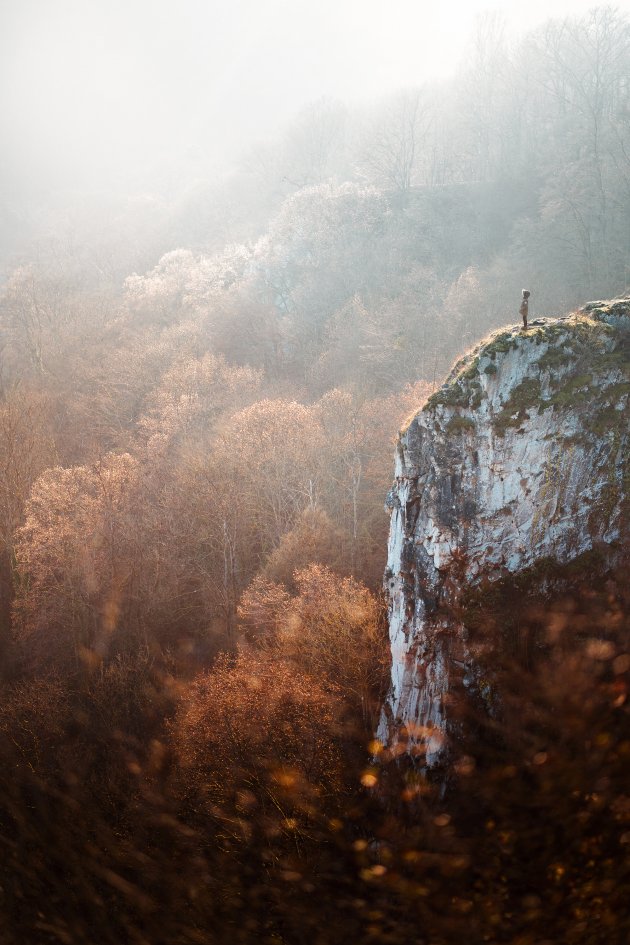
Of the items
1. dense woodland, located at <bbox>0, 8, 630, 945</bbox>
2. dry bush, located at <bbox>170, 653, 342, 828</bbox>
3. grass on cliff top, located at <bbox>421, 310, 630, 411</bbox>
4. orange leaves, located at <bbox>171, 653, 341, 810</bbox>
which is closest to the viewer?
dense woodland, located at <bbox>0, 8, 630, 945</bbox>

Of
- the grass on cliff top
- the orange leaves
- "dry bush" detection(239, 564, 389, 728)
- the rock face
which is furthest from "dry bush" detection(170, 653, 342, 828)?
the grass on cliff top

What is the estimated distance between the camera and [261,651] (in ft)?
62.3

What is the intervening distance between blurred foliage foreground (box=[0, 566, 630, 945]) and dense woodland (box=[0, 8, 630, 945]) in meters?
0.06

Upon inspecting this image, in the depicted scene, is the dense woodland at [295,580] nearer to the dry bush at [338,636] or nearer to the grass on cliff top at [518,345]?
the dry bush at [338,636]

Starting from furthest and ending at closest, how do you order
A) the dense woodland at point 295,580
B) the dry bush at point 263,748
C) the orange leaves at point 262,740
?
the orange leaves at point 262,740, the dry bush at point 263,748, the dense woodland at point 295,580

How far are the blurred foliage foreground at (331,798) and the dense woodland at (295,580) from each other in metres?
0.06

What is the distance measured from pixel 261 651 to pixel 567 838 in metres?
11.2

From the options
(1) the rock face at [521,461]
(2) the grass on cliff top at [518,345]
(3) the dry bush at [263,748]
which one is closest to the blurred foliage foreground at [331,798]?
(3) the dry bush at [263,748]

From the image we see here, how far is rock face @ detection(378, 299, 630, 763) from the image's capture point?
504 inches

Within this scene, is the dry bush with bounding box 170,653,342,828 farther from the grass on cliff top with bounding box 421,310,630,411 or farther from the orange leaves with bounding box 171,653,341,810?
the grass on cliff top with bounding box 421,310,630,411

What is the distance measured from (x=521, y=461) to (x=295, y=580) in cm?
995

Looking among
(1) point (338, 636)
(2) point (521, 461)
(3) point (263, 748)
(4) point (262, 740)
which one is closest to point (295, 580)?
(1) point (338, 636)

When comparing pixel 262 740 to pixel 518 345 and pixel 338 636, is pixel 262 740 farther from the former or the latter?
pixel 518 345

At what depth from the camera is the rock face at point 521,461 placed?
12.8 m
